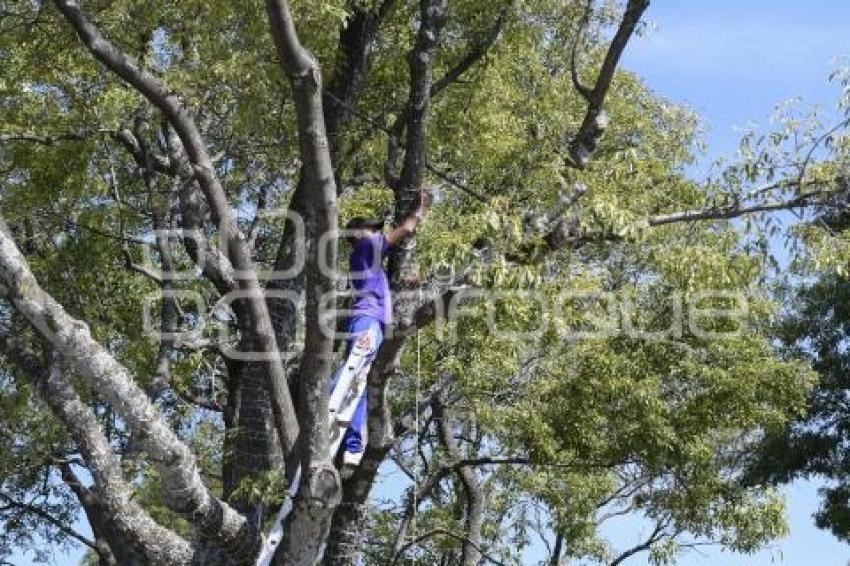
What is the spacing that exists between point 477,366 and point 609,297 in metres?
1.28

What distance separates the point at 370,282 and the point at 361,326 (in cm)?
25

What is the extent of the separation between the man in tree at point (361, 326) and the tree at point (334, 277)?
195 millimetres

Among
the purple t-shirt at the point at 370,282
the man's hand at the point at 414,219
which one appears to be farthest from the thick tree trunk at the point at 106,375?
the man's hand at the point at 414,219

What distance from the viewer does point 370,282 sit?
24.1ft

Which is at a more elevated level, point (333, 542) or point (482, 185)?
point (482, 185)

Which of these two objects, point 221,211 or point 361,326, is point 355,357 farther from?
point 221,211

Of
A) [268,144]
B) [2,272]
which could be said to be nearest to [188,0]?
[268,144]

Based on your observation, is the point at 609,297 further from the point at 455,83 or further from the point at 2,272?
the point at 2,272

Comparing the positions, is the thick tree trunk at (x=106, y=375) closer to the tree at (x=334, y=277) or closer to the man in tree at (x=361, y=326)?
the tree at (x=334, y=277)

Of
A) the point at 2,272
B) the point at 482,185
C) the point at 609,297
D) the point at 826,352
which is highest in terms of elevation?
the point at 826,352

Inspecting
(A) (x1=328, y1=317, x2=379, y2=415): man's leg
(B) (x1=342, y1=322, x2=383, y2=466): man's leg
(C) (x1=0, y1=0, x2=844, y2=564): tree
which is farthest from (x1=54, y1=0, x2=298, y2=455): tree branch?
(B) (x1=342, y1=322, x2=383, y2=466): man's leg

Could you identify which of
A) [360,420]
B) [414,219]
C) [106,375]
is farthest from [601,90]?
[106,375]

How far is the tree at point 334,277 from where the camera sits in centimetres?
646

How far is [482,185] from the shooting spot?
12.3 meters
